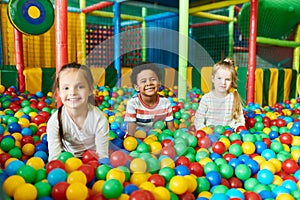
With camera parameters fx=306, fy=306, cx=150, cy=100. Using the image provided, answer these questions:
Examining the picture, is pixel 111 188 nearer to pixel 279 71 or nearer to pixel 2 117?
pixel 2 117

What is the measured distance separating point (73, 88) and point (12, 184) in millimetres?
434

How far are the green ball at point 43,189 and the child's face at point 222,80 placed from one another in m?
1.31

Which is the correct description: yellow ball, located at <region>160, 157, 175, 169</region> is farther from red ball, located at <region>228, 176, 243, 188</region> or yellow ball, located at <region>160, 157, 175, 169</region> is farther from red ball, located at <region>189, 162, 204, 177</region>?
red ball, located at <region>228, 176, 243, 188</region>

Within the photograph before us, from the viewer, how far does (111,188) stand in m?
0.95

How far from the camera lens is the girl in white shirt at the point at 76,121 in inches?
49.4

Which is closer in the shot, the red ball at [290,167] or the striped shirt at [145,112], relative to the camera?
the red ball at [290,167]

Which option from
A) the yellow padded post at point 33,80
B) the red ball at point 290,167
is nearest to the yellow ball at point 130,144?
the red ball at point 290,167

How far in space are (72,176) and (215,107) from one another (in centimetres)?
124

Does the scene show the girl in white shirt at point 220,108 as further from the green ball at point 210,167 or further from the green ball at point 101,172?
the green ball at point 101,172

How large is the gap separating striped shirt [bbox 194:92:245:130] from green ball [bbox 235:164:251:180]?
0.76 m

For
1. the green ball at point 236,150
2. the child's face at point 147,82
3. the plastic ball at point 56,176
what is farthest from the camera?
the child's face at point 147,82

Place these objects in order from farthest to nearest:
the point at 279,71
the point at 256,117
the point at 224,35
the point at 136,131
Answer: the point at 224,35 < the point at 279,71 < the point at 256,117 < the point at 136,131

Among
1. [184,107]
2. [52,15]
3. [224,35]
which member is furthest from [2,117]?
[224,35]

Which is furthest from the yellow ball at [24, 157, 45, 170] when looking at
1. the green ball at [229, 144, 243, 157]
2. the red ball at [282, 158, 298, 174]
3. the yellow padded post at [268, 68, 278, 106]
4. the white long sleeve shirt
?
the yellow padded post at [268, 68, 278, 106]
